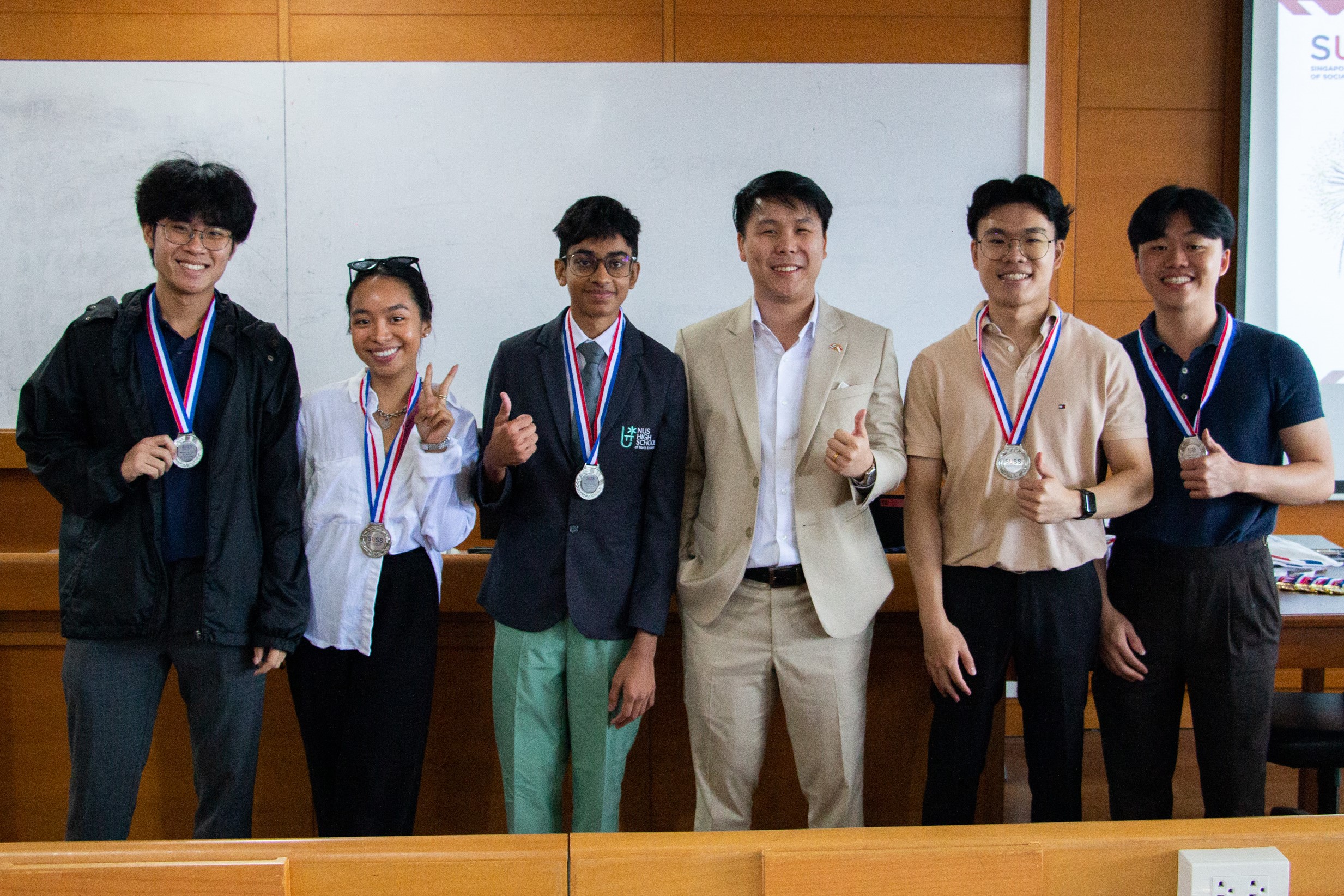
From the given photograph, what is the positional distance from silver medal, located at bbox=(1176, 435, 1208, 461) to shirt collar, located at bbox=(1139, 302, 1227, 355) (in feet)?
0.72

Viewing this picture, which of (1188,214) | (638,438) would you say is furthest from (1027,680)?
(1188,214)

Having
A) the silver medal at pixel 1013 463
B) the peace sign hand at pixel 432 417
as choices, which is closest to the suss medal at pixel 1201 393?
the silver medal at pixel 1013 463

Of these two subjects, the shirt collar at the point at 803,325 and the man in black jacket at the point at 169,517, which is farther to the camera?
the shirt collar at the point at 803,325

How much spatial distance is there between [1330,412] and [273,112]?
14.8 feet

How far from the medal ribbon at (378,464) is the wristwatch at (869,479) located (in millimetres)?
964

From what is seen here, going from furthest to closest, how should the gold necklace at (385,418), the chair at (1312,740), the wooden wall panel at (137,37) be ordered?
the wooden wall panel at (137,37) < the chair at (1312,740) < the gold necklace at (385,418)

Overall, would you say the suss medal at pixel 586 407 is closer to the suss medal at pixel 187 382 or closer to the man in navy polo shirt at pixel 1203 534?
the suss medal at pixel 187 382

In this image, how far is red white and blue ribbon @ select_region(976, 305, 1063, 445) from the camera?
1.92 metres

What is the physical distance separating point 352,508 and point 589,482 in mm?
500

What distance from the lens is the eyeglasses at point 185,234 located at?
1808mm

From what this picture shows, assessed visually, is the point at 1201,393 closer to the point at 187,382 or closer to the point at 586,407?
the point at 586,407

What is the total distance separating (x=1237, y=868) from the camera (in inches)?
38.7

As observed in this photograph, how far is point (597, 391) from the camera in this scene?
202 cm

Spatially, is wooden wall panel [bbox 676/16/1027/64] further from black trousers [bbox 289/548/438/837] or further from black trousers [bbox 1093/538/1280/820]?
black trousers [bbox 289/548/438/837]
